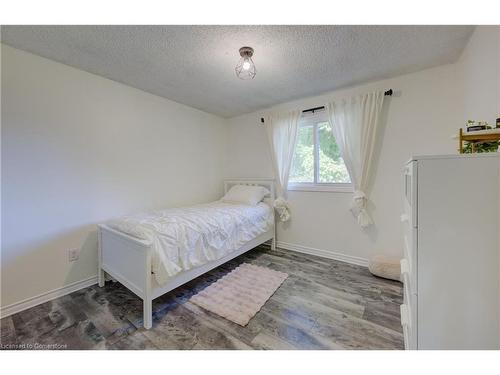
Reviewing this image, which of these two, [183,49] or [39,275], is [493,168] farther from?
[39,275]

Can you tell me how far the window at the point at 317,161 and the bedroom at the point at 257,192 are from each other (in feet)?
0.07

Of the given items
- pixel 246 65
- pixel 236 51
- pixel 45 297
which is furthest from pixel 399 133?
pixel 45 297

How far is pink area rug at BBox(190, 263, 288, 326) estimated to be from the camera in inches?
65.6

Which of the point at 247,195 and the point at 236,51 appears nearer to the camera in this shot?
the point at 236,51

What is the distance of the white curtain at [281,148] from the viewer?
9.55 feet

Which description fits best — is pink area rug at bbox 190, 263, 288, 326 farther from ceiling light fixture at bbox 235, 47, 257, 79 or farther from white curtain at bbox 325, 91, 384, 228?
ceiling light fixture at bbox 235, 47, 257, 79

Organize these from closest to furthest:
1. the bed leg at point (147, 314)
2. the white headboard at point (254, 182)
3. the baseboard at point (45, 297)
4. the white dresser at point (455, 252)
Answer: the white dresser at point (455, 252) → the bed leg at point (147, 314) → the baseboard at point (45, 297) → the white headboard at point (254, 182)

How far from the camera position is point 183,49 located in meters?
1.71

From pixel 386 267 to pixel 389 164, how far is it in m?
1.15

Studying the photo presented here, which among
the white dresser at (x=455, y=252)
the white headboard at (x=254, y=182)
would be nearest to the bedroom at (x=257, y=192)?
the white dresser at (x=455, y=252)

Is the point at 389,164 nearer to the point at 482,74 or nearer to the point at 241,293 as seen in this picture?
the point at 482,74

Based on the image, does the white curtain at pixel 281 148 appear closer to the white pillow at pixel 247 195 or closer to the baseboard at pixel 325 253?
the white pillow at pixel 247 195

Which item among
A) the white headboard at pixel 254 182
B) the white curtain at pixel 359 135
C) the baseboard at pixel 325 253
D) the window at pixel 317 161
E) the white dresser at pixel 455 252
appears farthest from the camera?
the white headboard at pixel 254 182

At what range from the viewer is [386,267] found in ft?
6.98
